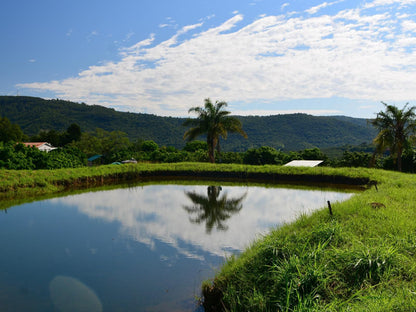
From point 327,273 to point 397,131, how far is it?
67.3ft

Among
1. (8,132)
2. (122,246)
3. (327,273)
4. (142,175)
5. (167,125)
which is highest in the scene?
(167,125)

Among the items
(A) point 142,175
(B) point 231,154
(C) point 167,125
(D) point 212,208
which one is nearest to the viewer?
(D) point 212,208

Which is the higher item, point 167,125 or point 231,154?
point 167,125

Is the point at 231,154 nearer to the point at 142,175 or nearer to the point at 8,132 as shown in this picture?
the point at 142,175

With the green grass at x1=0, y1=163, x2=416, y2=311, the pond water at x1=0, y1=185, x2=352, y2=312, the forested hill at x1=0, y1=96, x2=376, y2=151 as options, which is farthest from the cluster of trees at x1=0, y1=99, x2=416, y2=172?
the forested hill at x1=0, y1=96, x2=376, y2=151

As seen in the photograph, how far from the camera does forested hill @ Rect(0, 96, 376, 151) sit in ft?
270

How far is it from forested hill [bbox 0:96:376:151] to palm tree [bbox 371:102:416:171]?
5780 centimetres

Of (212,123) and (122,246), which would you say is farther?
(212,123)

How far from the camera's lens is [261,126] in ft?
301

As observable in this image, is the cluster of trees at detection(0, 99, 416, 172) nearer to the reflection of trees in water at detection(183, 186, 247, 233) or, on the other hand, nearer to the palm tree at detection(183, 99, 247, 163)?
the palm tree at detection(183, 99, 247, 163)

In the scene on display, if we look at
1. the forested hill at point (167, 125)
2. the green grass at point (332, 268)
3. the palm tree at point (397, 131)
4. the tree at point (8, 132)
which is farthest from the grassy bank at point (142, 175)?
the forested hill at point (167, 125)

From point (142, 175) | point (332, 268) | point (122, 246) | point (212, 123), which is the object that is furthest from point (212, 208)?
point (212, 123)

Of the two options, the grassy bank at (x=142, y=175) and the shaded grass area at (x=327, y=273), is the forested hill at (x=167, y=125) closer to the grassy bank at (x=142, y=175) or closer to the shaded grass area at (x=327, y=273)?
the grassy bank at (x=142, y=175)

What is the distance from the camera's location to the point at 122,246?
22.0 ft
